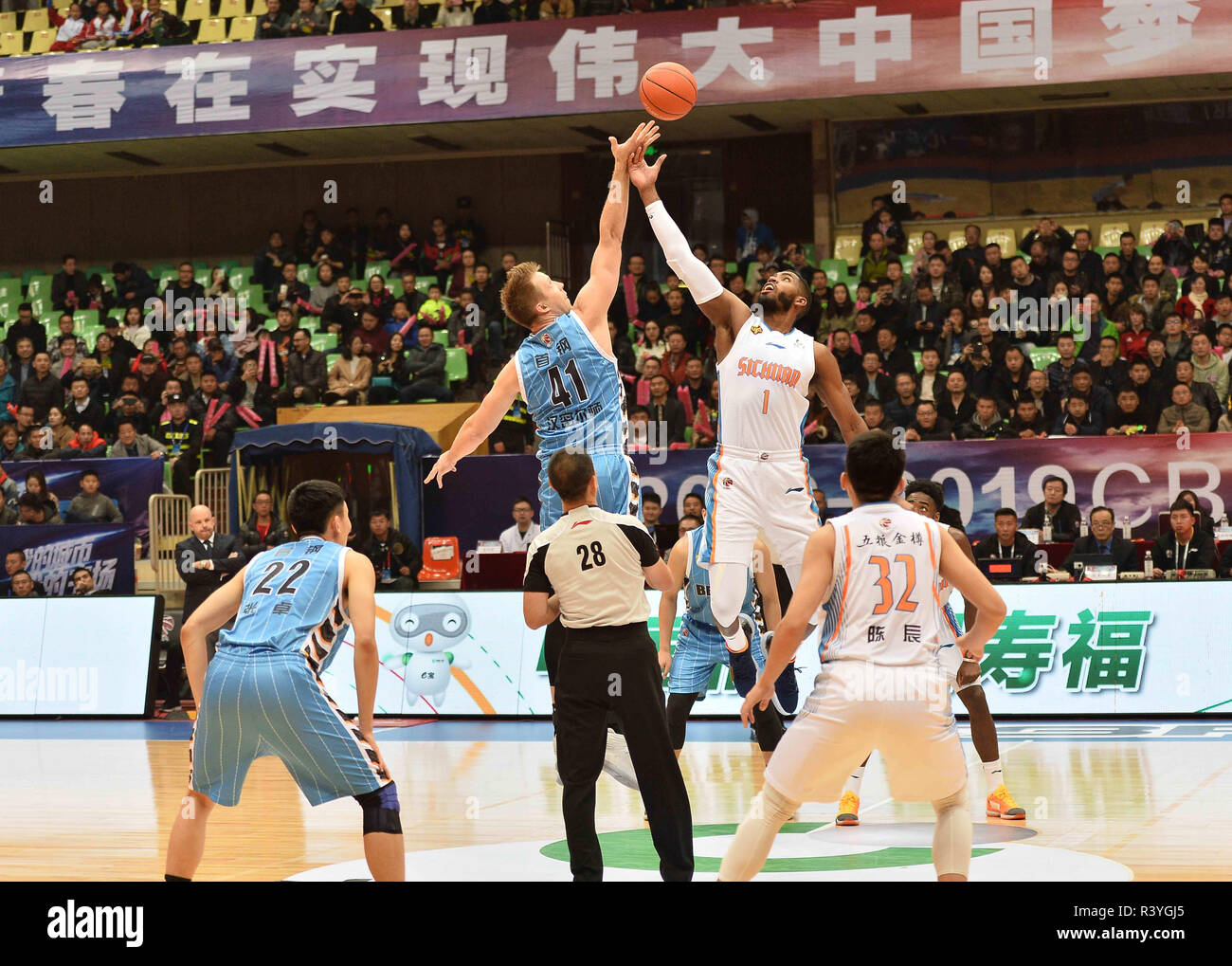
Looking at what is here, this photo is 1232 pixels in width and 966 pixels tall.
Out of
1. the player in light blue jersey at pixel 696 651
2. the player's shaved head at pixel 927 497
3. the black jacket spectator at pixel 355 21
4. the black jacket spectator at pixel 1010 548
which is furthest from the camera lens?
the black jacket spectator at pixel 355 21

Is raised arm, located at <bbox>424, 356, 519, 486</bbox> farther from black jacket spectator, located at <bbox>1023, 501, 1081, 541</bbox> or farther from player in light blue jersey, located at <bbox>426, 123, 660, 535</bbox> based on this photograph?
black jacket spectator, located at <bbox>1023, 501, 1081, 541</bbox>

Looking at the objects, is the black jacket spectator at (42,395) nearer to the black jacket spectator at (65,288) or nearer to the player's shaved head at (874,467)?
the black jacket spectator at (65,288)

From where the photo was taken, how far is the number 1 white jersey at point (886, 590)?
5.41 meters

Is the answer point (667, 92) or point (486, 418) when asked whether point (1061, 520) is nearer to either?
point (667, 92)

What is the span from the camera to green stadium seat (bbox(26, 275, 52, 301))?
81.9 feet

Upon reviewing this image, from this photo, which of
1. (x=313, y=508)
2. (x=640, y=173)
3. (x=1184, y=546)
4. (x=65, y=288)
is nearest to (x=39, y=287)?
(x=65, y=288)

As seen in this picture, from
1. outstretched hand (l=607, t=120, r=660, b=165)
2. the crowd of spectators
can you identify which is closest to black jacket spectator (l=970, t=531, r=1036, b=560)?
outstretched hand (l=607, t=120, r=660, b=165)

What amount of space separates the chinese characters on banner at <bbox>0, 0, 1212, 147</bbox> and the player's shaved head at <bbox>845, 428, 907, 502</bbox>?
14277 mm

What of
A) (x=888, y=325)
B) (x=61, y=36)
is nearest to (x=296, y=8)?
(x=61, y=36)

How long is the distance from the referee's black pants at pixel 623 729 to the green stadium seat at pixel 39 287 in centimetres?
2081

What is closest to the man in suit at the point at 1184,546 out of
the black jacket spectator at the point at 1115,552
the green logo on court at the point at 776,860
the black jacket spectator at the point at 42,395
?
the black jacket spectator at the point at 1115,552

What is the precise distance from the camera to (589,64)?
19.8 metres
